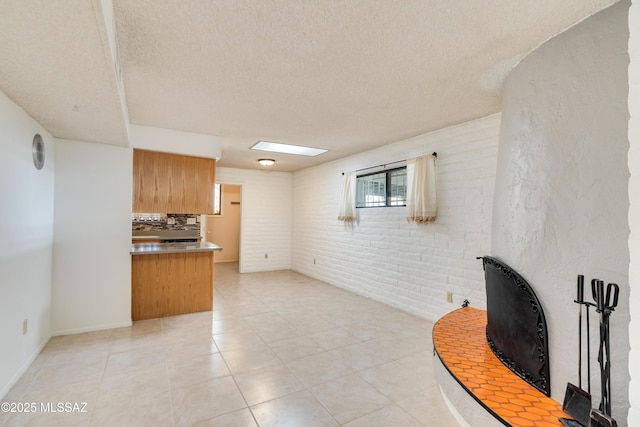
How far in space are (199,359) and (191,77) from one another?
2398 millimetres

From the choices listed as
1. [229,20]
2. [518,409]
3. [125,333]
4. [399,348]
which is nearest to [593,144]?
[518,409]

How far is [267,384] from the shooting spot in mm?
2172

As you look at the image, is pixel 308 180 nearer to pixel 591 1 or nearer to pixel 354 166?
pixel 354 166

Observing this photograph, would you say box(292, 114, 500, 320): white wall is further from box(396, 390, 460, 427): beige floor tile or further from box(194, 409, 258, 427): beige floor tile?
box(194, 409, 258, 427): beige floor tile

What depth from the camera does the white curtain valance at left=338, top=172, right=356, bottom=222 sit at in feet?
15.8

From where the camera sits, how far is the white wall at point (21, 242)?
6.49ft

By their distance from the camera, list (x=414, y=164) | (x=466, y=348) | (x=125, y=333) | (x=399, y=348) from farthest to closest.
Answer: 1. (x=414, y=164)
2. (x=125, y=333)
3. (x=399, y=348)
4. (x=466, y=348)

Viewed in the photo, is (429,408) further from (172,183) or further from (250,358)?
(172,183)

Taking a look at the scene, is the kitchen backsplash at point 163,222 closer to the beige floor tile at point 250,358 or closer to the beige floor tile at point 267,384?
the beige floor tile at point 250,358

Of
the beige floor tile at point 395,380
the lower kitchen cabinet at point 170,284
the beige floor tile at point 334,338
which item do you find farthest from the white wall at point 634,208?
the lower kitchen cabinet at point 170,284

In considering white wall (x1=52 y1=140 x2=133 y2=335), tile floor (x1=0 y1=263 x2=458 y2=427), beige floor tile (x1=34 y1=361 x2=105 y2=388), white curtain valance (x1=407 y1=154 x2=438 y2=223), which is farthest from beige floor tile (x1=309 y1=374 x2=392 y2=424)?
white wall (x1=52 y1=140 x2=133 y2=335)

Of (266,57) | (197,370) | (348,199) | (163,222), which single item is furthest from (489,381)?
(163,222)

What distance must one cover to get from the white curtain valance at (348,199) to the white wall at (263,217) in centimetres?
224

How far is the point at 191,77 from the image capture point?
7.32ft
